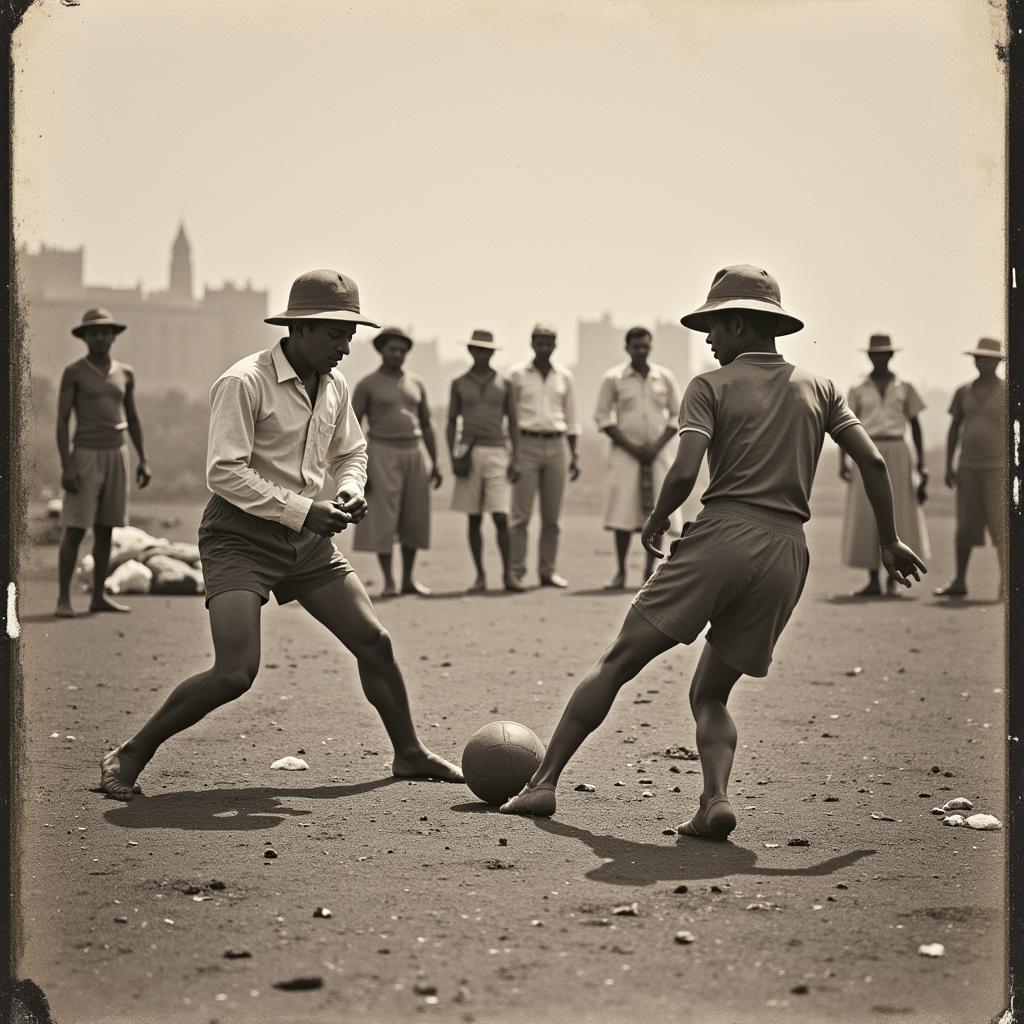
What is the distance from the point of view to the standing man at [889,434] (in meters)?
17.5

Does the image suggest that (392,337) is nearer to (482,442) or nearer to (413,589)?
(482,442)

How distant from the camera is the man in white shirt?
293 inches

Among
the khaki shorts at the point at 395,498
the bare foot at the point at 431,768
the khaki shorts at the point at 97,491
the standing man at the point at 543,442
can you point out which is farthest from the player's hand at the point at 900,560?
the standing man at the point at 543,442

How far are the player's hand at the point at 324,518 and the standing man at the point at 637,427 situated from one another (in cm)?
1073

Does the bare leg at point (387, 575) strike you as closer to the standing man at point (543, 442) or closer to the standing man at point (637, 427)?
the standing man at point (543, 442)

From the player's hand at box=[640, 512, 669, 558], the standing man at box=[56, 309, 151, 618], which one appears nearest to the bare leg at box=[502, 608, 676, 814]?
the player's hand at box=[640, 512, 669, 558]

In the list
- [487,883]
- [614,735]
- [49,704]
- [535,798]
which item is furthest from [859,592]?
[487,883]

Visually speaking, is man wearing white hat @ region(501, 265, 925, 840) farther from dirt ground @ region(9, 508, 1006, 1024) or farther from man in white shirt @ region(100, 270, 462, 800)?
man in white shirt @ region(100, 270, 462, 800)

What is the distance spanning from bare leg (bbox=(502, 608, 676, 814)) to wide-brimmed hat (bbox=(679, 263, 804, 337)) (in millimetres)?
1294

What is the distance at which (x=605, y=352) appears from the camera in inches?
5581

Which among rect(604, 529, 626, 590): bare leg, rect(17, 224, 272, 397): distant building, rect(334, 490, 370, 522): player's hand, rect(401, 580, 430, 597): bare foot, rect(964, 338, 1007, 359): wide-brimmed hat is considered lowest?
rect(401, 580, 430, 597): bare foot

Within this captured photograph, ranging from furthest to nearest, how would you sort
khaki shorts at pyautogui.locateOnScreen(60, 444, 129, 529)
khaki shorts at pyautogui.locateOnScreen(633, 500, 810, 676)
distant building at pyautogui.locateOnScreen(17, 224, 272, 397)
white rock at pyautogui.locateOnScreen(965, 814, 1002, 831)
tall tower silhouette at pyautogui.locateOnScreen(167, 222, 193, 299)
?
tall tower silhouette at pyautogui.locateOnScreen(167, 222, 193, 299) < distant building at pyautogui.locateOnScreen(17, 224, 272, 397) < khaki shorts at pyautogui.locateOnScreen(60, 444, 129, 529) < white rock at pyautogui.locateOnScreen(965, 814, 1002, 831) < khaki shorts at pyautogui.locateOnScreen(633, 500, 810, 676)

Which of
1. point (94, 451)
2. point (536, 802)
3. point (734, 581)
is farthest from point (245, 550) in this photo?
point (94, 451)

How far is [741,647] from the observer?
696 centimetres
